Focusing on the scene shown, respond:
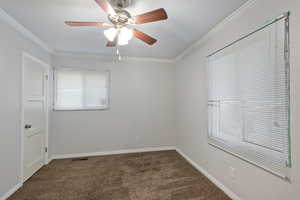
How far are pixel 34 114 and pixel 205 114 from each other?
3.21 metres

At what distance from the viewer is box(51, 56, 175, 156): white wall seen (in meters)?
3.49

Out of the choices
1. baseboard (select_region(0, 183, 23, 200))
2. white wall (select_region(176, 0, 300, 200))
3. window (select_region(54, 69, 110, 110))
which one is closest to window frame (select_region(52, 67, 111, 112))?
window (select_region(54, 69, 110, 110))

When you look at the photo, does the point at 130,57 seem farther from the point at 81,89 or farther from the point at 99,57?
the point at 81,89

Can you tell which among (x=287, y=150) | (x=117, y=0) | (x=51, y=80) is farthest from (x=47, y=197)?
(x=287, y=150)

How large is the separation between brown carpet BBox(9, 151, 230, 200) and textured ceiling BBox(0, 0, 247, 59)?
2.56 metres

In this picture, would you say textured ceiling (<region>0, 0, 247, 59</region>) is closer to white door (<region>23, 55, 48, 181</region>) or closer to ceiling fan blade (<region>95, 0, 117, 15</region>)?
ceiling fan blade (<region>95, 0, 117, 15</region>)

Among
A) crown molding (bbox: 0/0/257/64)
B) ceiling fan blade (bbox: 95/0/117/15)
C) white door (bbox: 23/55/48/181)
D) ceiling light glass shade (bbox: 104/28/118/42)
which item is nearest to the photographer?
ceiling fan blade (bbox: 95/0/117/15)

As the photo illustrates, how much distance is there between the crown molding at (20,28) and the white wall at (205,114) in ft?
10.0

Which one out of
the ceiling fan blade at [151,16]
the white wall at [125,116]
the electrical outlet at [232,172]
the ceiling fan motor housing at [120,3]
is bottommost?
the electrical outlet at [232,172]

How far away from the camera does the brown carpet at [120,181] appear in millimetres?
2084

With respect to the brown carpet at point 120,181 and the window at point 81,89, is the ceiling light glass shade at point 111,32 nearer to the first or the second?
the window at point 81,89

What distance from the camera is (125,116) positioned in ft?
12.6

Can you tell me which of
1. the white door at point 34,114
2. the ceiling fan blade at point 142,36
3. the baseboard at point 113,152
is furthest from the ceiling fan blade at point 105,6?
the baseboard at point 113,152

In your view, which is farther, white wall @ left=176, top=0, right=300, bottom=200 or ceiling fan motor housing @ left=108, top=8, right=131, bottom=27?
ceiling fan motor housing @ left=108, top=8, right=131, bottom=27
